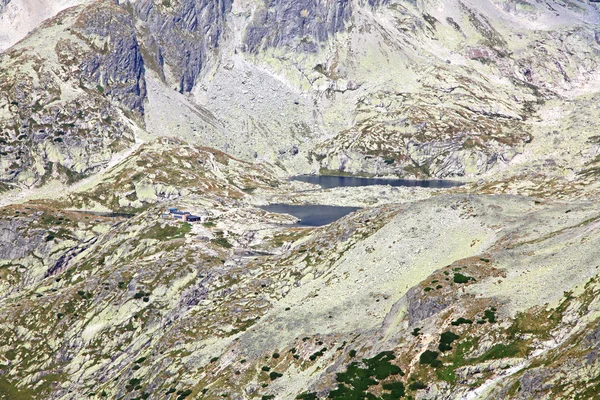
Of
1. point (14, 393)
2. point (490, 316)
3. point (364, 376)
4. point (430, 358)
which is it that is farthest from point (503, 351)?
point (14, 393)

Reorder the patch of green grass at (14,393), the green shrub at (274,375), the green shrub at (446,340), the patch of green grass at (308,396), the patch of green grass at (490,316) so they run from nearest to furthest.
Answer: the green shrub at (446,340) → the patch of green grass at (490,316) → the patch of green grass at (308,396) → the green shrub at (274,375) → the patch of green grass at (14,393)

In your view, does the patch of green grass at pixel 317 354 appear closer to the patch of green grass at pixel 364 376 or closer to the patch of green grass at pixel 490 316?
the patch of green grass at pixel 364 376

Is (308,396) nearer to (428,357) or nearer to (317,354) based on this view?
(317,354)

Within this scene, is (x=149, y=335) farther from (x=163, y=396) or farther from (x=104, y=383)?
(x=163, y=396)

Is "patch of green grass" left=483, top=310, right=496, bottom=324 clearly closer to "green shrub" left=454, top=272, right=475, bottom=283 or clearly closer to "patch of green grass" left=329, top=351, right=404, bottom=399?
"green shrub" left=454, top=272, right=475, bottom=283

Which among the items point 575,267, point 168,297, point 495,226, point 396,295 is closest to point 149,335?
point 168,297

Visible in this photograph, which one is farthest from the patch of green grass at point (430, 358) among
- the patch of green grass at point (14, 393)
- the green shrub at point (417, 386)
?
the patch of green grass at point (14, 393)

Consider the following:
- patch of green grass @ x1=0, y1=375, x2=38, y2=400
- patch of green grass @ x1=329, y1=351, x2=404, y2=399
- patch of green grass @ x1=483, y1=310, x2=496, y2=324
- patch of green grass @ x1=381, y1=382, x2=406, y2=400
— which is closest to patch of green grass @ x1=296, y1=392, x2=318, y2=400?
patch of green grass @ x1=329, y1=351, x2=404, y2=399

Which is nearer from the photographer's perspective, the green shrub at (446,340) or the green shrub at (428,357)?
the green shrub at (428,357)

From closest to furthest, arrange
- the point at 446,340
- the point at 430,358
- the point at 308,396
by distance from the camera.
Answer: the point at 430,358, the point at 446,340, the point at 308,396

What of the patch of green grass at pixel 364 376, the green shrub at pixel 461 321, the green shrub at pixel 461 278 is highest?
the green shrub at pixel 461 278

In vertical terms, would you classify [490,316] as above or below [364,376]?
above

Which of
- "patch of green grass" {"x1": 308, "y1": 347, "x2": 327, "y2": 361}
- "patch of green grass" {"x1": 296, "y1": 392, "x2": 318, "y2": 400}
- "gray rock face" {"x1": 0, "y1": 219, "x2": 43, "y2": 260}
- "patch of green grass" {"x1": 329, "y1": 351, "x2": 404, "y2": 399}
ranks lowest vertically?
"gray rock face" {"x1": 0, "y1": 219, "x2": 43, "y2": 260}
